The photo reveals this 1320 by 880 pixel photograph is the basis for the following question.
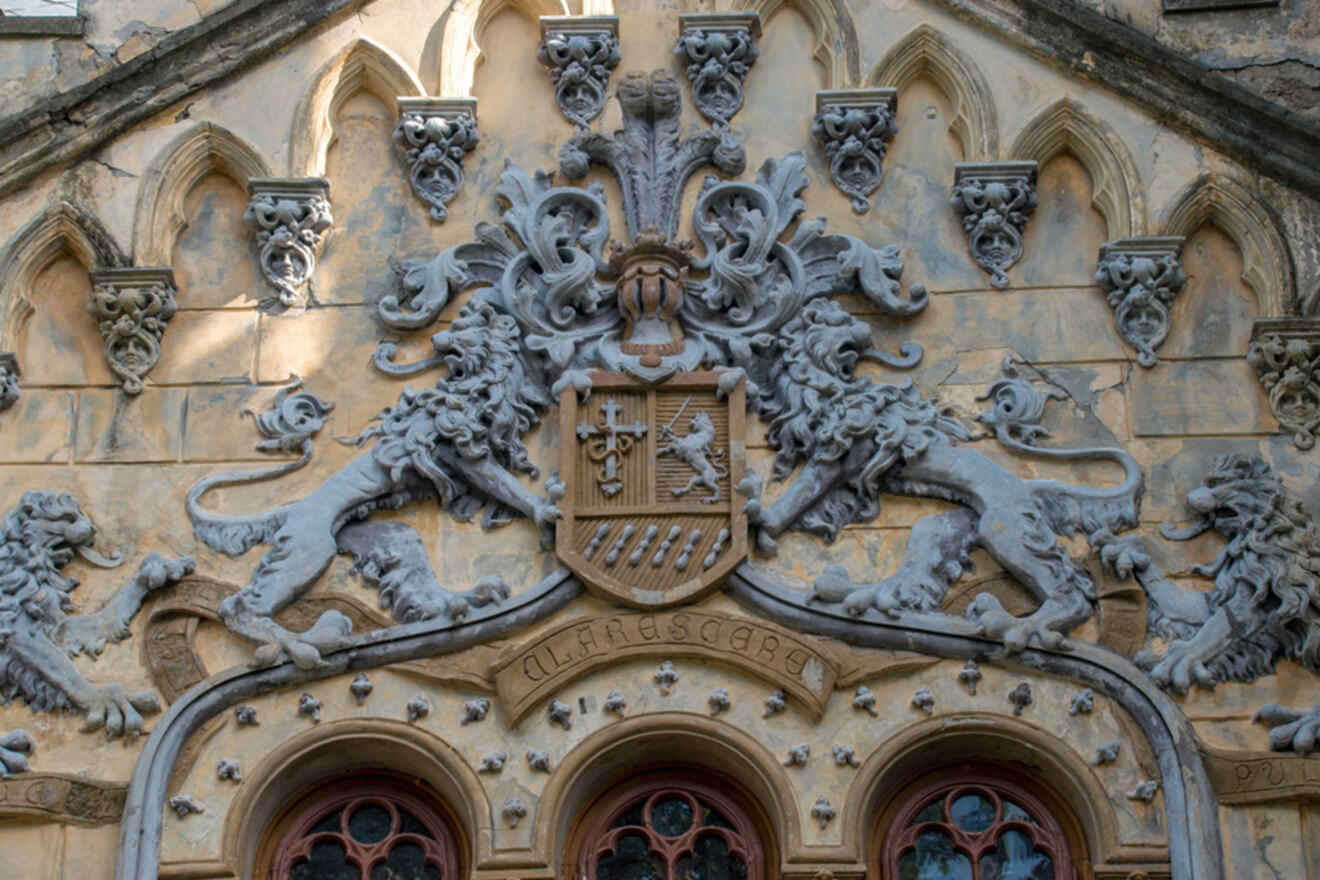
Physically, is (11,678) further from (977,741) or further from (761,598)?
(977,741)

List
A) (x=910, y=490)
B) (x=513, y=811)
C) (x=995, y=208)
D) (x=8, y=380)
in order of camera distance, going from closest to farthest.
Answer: (x=513, y=811)
(x=910, y=490)
(x=8, y=380)
(x=995, y=208)

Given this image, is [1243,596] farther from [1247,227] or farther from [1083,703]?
[1247,227]

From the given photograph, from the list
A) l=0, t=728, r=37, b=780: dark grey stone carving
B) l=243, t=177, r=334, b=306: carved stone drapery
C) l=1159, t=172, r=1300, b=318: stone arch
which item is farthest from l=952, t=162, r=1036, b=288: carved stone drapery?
l=0, t=728, r=37, b=780: dark grey stone carving

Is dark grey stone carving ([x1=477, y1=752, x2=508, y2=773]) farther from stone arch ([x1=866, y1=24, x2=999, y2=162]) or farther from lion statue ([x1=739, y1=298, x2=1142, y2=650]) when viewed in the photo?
stone arch ([x1=866, y1=24, x2=999, y2=162])

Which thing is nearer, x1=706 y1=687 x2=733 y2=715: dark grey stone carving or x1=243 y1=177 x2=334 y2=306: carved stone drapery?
x1=706 y1=687 x2=733 y2=715: dark grey stone carving

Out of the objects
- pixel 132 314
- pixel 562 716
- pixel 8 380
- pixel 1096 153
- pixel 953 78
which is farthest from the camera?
pixel 953 78

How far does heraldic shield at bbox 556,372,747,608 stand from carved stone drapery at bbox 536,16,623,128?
1.62 meters

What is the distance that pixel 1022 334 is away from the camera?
13367mm

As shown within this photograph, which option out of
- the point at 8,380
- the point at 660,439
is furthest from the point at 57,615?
the point at 660,439

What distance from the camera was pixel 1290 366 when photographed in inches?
516

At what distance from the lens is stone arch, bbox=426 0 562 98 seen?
14.0 meters

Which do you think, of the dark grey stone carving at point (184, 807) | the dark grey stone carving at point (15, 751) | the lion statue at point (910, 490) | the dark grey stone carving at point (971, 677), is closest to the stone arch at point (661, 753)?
the lion statue at point (910, 490)

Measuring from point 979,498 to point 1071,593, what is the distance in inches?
24.2

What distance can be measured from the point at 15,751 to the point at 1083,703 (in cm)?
469
